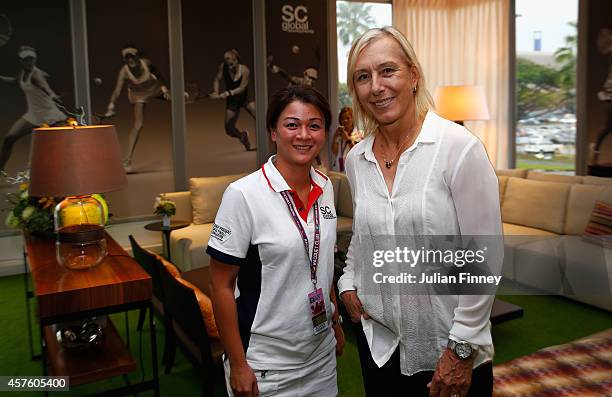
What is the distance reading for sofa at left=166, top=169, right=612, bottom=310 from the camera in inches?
157

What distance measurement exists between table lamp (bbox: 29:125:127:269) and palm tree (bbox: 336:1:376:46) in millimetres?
5428

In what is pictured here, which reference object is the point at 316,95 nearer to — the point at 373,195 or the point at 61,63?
the point at 373,195

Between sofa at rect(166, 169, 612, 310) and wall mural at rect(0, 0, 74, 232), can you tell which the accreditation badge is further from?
wall mural at rect(0, 0, 74, 232)

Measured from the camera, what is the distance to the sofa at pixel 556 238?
3949 millimetres

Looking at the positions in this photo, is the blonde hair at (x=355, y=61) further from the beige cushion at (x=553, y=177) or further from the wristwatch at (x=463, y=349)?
the beige cushion at (x=553, y=177)

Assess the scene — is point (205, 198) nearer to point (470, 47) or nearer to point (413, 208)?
point (470, 47)

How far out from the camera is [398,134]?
4.67 feet

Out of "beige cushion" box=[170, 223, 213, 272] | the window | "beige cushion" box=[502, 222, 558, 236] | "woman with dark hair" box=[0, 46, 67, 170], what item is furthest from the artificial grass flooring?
the window

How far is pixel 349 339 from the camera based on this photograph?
3555 mm

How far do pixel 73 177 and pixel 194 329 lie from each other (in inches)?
33.4

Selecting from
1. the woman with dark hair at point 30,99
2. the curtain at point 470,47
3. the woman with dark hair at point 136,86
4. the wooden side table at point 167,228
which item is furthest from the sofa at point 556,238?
the woman with dark hair at point 30,99

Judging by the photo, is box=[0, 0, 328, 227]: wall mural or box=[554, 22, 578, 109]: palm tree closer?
box=[0, 0, 328, 227]: wall mural

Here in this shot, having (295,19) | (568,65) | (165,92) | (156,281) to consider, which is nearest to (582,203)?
(568,65)

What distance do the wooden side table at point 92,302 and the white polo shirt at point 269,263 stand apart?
0.74 meters
